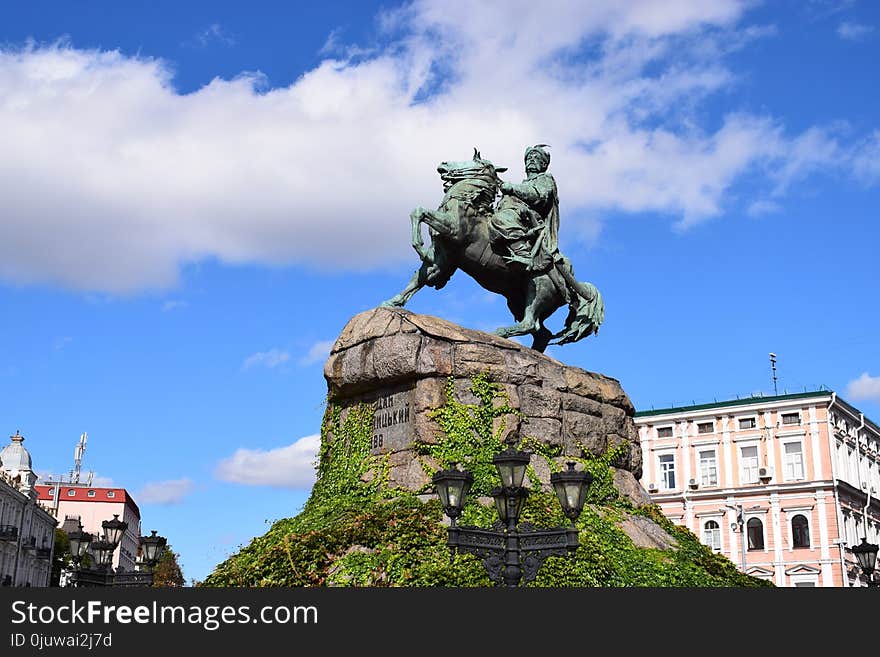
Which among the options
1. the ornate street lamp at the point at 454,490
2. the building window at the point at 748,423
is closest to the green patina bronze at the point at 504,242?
the ornate street lamp at the point at 454,490

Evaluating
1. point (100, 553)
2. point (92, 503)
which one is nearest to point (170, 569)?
point (92, 503)

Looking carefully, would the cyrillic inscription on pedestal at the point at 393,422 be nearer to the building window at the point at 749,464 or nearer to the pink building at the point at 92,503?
the building window at the point at 749,464

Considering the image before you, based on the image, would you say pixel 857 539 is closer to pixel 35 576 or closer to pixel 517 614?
pixel 35 576

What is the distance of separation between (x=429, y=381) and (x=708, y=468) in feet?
143

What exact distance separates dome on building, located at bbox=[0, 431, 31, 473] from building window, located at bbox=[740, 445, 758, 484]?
43067mm

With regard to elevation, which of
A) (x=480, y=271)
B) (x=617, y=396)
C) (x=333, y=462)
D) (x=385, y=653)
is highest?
(x=480, y=271)

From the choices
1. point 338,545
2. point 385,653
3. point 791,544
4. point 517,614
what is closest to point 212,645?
point 385,653

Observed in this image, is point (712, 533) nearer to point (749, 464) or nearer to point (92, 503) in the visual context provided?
point (749, 464)

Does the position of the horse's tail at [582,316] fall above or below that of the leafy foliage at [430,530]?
above

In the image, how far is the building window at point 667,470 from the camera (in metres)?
55.4

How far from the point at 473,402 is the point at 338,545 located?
2656 mm

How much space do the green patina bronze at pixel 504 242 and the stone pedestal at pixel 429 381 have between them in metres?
0.91

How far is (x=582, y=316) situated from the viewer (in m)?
16.4

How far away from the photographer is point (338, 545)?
12086 mm
